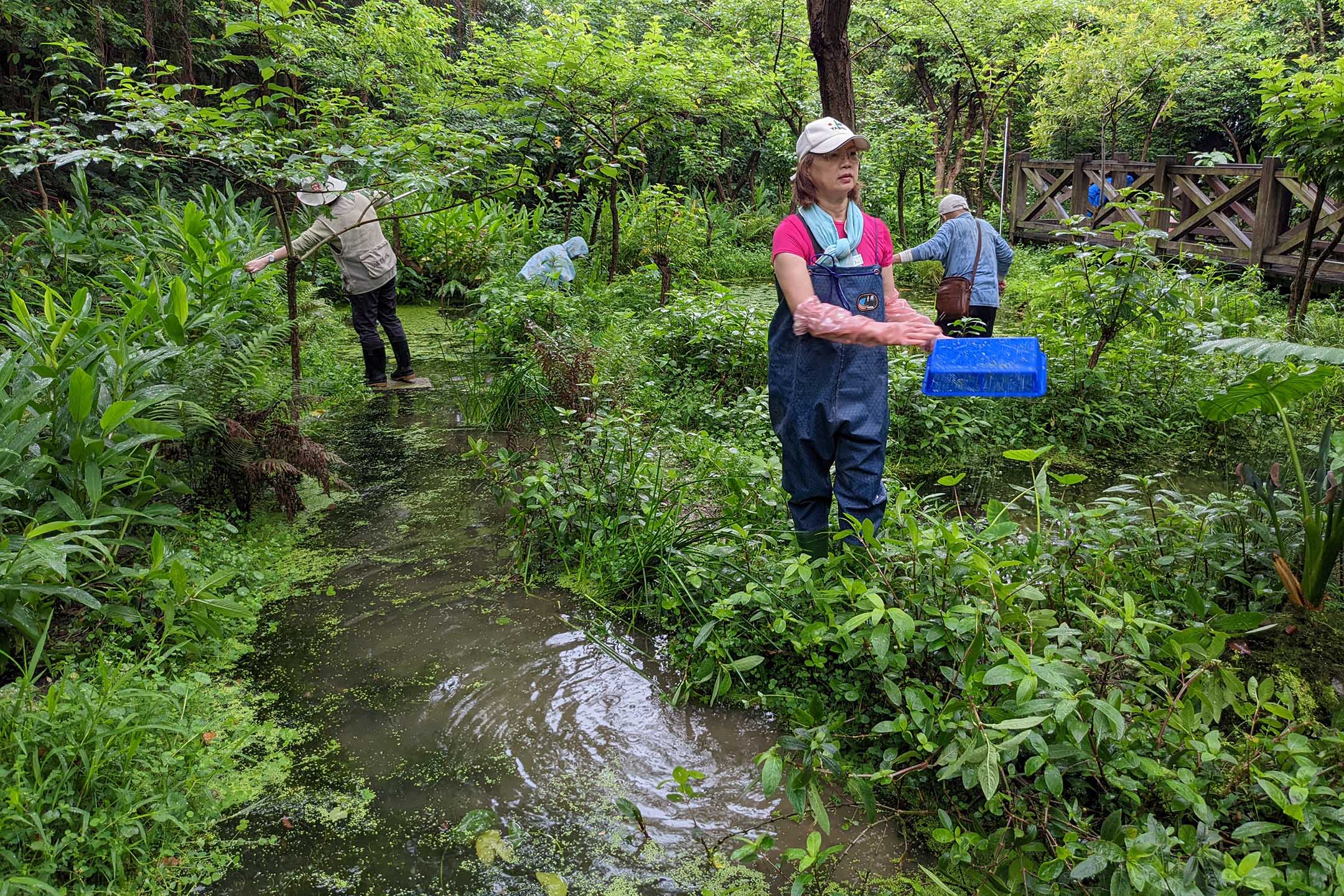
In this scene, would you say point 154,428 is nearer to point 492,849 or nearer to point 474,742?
point 474,742

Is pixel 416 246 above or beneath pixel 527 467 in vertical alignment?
above

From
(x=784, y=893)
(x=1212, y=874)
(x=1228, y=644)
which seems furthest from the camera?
(x=1228, y=644)

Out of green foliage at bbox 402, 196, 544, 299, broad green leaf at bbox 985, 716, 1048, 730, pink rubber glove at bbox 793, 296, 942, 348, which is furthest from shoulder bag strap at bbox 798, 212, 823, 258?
green foliage at bbox 402, 196, 544, 299

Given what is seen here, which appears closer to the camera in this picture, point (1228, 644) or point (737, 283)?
point (1228, 644)

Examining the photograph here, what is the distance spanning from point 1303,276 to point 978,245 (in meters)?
2.92

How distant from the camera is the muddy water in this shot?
6.52 ft

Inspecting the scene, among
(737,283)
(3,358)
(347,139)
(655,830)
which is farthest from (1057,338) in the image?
(737,283)

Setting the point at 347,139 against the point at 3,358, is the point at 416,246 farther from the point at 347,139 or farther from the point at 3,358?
the point at 3,358

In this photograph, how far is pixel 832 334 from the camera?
240 cm

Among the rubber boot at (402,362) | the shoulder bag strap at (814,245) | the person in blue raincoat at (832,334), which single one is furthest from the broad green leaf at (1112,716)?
the rubber boot at (402,362)

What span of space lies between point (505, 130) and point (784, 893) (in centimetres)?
1117

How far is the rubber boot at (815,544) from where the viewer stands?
9.20 ft

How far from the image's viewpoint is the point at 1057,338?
18.0 ft

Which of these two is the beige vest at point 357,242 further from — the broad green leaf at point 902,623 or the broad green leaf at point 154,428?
the broad green leaf at point 902,623
